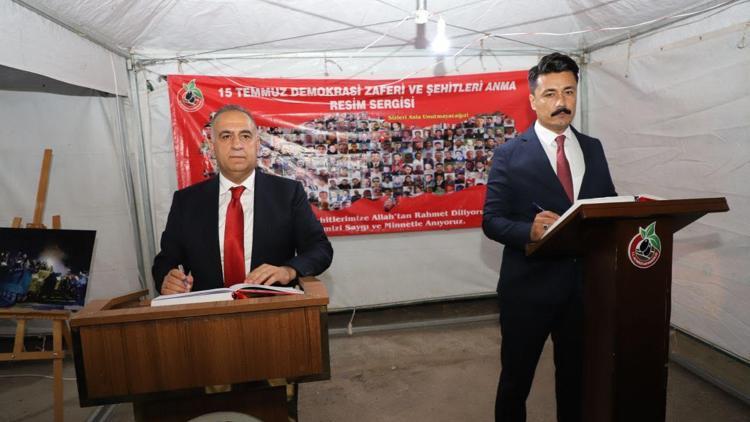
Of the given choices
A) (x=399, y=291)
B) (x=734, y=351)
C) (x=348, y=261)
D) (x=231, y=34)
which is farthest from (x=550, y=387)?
(x=231, y=34)

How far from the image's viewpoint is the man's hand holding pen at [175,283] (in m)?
1.45

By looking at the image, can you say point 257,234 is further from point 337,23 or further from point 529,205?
point 337,23

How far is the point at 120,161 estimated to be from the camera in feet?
10.0

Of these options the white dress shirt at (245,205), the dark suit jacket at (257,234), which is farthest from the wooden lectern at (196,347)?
the white dress shirt at (245,205)

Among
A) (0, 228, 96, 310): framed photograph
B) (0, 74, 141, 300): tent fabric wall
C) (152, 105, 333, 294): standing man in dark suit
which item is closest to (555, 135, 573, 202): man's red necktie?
(152, 105, 333, 294): standing man in dark suit

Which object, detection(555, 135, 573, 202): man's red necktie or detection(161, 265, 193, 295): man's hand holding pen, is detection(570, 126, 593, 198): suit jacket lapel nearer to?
detection(555, 135, 573, 202): man's red necktie

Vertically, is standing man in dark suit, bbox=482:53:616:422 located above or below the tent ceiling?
below

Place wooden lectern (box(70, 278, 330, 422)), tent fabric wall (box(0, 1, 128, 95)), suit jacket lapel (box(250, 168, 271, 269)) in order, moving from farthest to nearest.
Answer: tent fabric wall (box(0, 1, 128, 95)) < suit jacket lapel (box(250, 168, 271, 269)) < wooden lectern (box(70, 278, 330, 422))

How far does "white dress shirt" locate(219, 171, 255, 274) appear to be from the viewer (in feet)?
5.33

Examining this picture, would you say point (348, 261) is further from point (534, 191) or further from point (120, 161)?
point (534, 191)

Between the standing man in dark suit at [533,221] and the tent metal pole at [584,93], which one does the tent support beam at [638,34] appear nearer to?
the tent metal pole at [584,93]

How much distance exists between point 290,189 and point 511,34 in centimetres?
251

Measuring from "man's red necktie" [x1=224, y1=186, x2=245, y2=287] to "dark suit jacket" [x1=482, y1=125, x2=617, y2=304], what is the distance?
957 millimetres

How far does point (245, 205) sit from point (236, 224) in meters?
0.09
